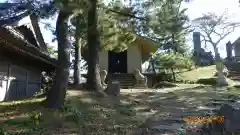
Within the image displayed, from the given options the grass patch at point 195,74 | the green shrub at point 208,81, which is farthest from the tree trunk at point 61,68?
the grass patch at point 195,74

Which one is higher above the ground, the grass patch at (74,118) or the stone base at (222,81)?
the stone base at (222,81)

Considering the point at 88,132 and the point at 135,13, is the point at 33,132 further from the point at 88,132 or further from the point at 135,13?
the point at 135,13

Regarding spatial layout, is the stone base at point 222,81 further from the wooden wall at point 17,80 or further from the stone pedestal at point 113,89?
the wooden wall at point 17,80

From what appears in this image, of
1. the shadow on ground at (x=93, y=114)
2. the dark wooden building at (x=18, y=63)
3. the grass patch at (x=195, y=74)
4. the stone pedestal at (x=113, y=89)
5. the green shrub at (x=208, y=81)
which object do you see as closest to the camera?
the shadow on ground at (x=93, y=114)

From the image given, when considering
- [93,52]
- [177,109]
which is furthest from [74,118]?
[93,52]

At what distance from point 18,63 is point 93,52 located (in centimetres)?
363

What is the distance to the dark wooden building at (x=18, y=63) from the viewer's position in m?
11.1

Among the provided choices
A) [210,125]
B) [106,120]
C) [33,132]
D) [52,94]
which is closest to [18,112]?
[52,94]

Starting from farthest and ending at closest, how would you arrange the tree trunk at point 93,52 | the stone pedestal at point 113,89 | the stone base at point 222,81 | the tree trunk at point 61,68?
the stone base at point 222,81 < the tree trunk at point 93,52 < the stone pedestal at point 113,89 < the tree trunk at point 61,68

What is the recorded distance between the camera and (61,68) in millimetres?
9141

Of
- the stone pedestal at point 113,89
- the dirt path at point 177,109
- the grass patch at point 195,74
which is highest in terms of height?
the grass patch at point 195,74

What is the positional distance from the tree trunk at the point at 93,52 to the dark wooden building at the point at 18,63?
2.02 m

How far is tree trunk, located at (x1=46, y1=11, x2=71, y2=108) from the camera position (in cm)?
881

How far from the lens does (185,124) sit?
7402mm
